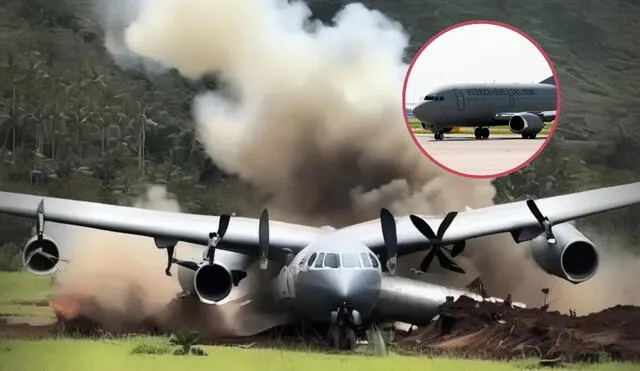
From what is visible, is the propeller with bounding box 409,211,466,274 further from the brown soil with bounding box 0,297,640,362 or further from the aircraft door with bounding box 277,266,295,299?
the aircraft door with bounding box 277,266,295,299

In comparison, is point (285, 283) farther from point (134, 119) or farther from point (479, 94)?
point (479, 94)

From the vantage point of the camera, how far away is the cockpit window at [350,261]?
32.1 feet

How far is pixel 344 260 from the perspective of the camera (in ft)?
32.1

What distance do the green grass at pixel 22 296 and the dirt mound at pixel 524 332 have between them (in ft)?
8.66

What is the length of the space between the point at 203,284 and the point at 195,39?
181cm

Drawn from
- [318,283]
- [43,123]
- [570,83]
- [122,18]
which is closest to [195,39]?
[122,18]

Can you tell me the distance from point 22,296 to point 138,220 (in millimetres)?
1007

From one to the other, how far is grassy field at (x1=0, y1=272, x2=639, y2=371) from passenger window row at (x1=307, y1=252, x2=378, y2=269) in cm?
66

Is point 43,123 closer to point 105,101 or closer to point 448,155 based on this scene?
point 105,101

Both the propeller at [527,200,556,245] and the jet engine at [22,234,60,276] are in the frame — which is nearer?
the jet engine at [22,234,60,276]

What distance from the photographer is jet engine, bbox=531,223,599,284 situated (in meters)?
9.95

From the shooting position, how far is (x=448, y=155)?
9.83 meters

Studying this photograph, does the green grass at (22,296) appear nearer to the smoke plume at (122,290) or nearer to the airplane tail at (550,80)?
the smoke plume at (122,290)

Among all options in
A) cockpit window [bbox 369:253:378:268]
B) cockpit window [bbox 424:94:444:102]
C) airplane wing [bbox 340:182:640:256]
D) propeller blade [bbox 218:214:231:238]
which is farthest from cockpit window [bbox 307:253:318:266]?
cockpit window [bbox 424:94:444:102]
